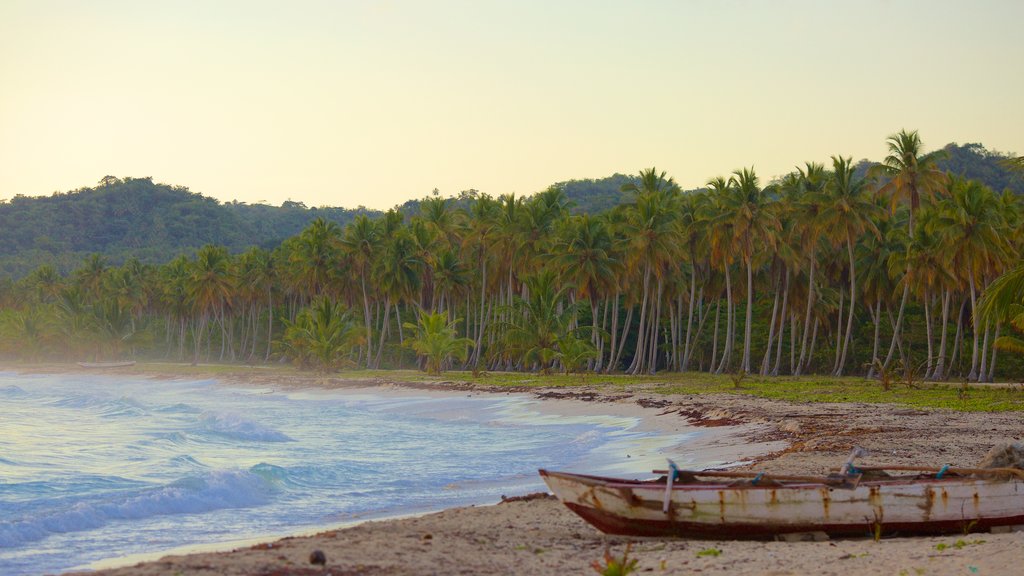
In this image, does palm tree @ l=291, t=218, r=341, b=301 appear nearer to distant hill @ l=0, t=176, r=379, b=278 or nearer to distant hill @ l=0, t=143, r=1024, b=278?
distant hill @ l=0, t=143, r=1024, b=278

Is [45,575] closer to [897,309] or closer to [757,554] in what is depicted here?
[757,554]

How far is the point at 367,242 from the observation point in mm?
74625

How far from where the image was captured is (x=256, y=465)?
776 inches

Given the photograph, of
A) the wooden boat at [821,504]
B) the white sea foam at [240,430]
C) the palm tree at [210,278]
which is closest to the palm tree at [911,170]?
the white sea foam at [240,430]

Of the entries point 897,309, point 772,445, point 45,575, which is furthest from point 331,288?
point 45,575

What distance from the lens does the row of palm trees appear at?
168 ft

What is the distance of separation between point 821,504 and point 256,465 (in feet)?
41.8

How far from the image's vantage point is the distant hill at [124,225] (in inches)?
6280

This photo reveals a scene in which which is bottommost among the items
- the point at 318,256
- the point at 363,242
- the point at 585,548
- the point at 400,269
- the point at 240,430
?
the point at 240,430

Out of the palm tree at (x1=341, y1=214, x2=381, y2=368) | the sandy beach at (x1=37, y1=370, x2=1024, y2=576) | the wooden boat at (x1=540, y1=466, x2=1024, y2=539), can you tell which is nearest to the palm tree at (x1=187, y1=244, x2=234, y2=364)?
the palm tree at (x1=341, y1=214, x2=381, y2=368)

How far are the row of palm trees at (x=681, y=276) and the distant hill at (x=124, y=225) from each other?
233 feet

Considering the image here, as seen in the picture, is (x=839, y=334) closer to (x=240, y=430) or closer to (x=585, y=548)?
(x=240, y=430)

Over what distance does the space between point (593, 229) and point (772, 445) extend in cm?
4009

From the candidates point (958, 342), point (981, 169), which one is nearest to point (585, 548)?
point (958, 342)
